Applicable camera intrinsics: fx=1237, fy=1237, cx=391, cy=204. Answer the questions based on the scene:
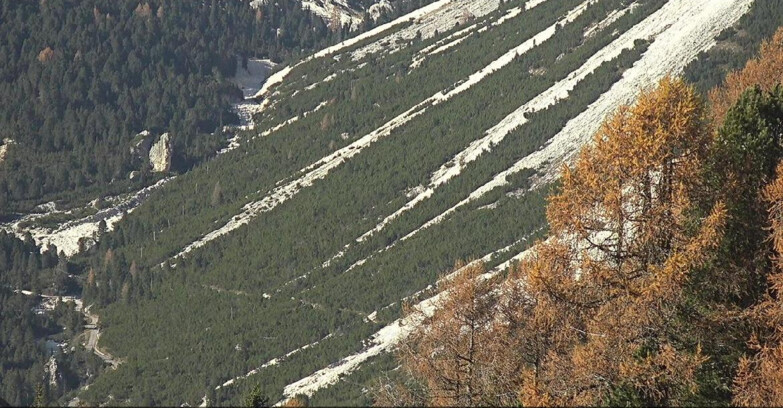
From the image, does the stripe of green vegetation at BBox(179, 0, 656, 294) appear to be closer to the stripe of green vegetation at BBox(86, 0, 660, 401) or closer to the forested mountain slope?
the stripe of green vegetation at BBox(86, 0, 660, 401)

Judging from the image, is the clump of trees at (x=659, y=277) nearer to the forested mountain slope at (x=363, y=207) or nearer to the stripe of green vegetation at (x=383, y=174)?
the forested mountain slope at (x=363, y=207)

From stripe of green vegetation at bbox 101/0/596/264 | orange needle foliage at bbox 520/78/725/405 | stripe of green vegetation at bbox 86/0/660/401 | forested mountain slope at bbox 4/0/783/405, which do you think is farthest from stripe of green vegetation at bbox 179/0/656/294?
orange needle foliage at bbox 520/78/725/405

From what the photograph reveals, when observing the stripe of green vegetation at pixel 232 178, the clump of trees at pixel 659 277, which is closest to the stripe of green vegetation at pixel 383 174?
the stripe of green vegetation at pixel 232 178

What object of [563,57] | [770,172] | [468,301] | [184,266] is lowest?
[184,266]

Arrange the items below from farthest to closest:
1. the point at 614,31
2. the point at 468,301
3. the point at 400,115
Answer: the point at 400,115
the point at 614,31
the point at 468,301

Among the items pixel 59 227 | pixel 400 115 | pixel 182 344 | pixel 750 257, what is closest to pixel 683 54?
pixel 400 115

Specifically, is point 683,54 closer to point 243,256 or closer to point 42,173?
point 243,256
